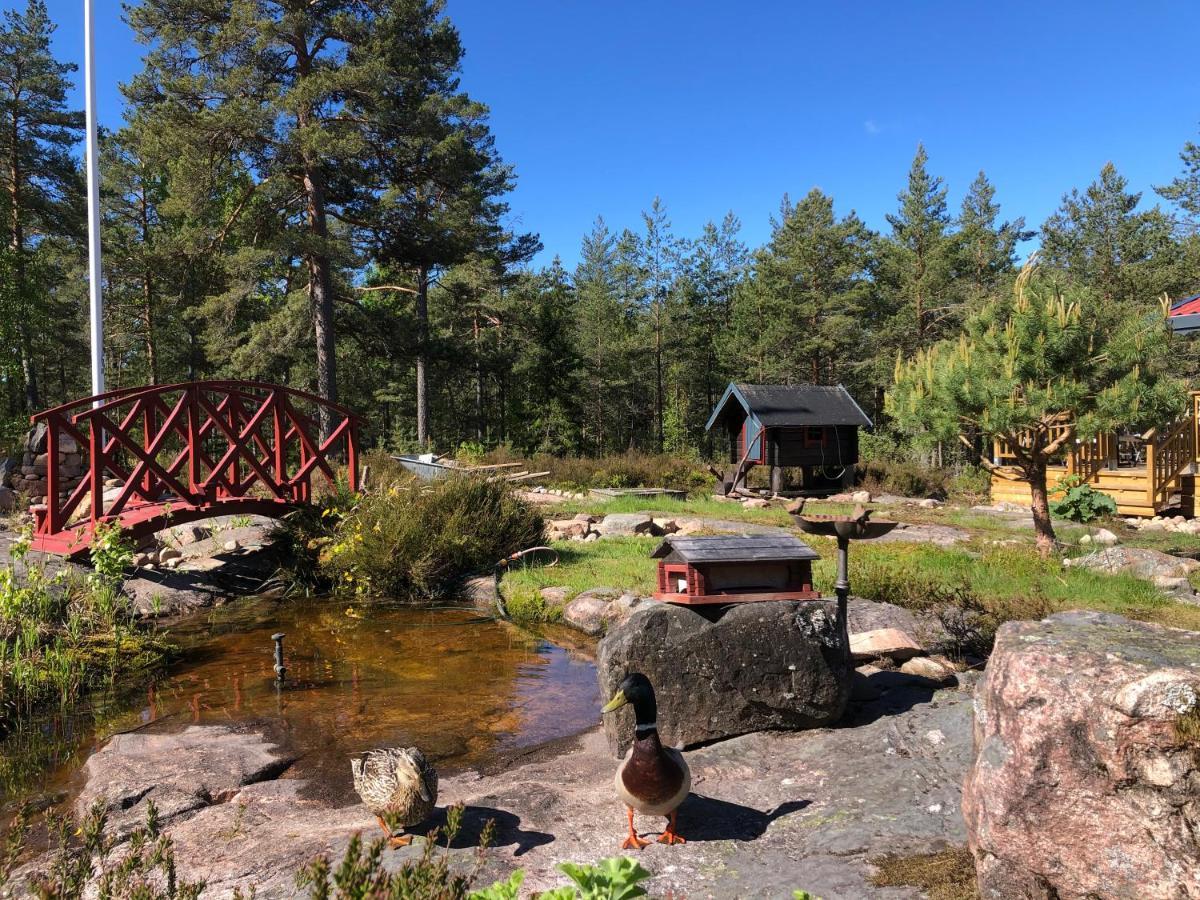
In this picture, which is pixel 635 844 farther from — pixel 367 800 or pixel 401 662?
pixel 401 662

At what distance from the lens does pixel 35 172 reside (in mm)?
23281

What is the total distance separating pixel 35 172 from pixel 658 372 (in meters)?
24.8

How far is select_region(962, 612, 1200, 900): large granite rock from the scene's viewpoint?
260cm

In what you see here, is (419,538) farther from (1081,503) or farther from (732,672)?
(1081,503)

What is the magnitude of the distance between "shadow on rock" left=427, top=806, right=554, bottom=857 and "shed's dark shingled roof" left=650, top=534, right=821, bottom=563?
1882 millimetres

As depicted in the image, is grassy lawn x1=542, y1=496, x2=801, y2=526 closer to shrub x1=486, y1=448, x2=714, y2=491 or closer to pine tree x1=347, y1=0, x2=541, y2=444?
shrub x1=486, y1=448, x2=714, y2=491

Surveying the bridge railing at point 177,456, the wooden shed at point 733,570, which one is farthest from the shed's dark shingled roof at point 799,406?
the wooden shed at point 733,570

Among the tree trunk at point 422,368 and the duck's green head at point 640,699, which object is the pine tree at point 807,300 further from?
the duck's green head at point 640,699

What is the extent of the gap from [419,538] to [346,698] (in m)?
3.75

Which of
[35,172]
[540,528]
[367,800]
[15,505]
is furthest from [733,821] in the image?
[35,172]

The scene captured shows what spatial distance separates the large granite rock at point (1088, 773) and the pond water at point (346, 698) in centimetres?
340

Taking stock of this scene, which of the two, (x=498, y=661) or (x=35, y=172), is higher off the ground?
(x=35, y=172)

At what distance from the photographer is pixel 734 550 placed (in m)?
5.14

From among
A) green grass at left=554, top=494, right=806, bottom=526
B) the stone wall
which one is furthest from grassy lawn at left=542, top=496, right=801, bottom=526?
the stone wall
